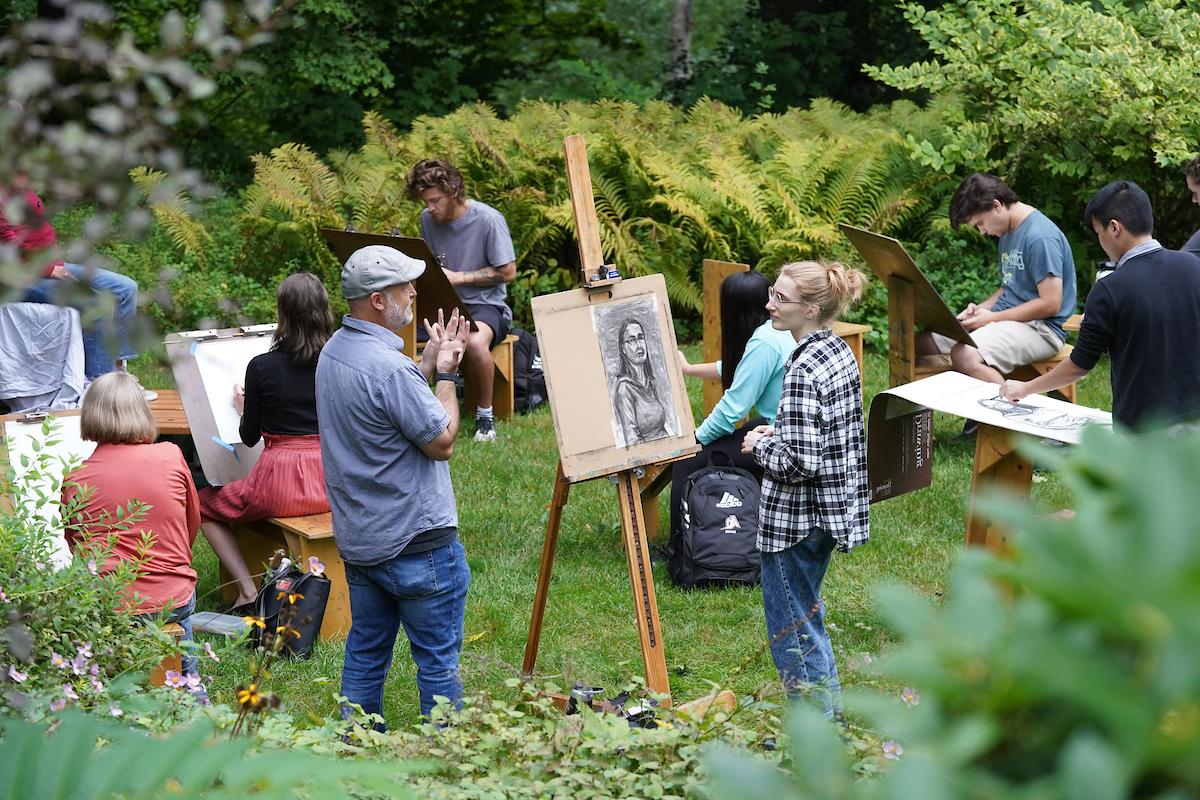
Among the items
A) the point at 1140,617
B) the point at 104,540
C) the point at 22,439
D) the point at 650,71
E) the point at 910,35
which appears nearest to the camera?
the point at 1140,617

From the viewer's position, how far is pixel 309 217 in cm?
1014

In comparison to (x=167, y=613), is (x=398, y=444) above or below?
above

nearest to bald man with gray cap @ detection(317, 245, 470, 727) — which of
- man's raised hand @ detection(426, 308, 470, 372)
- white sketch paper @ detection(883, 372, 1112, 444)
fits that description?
man's raised hand @ detection(426, 308, 470, 372)

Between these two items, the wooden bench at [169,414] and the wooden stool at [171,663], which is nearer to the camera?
the wooden stool at [171,663]

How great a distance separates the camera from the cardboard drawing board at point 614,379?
4508 mm

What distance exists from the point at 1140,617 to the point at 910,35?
15.0 metres

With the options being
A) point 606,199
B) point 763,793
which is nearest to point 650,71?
point 606,199

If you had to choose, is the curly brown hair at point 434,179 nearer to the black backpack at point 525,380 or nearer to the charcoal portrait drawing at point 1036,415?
the black backpack at point 525,380

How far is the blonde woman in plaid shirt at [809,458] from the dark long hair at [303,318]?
207 cm

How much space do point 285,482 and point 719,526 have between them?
1.89m

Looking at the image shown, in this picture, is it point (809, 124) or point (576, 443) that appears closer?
point (576, 443)

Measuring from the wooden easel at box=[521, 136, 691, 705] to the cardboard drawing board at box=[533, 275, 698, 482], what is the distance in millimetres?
70

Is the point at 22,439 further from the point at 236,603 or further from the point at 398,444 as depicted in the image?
the point at 398,444

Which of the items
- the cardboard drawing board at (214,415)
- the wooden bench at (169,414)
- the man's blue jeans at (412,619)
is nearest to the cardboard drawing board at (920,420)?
the man's blue jeans at (412,619)
